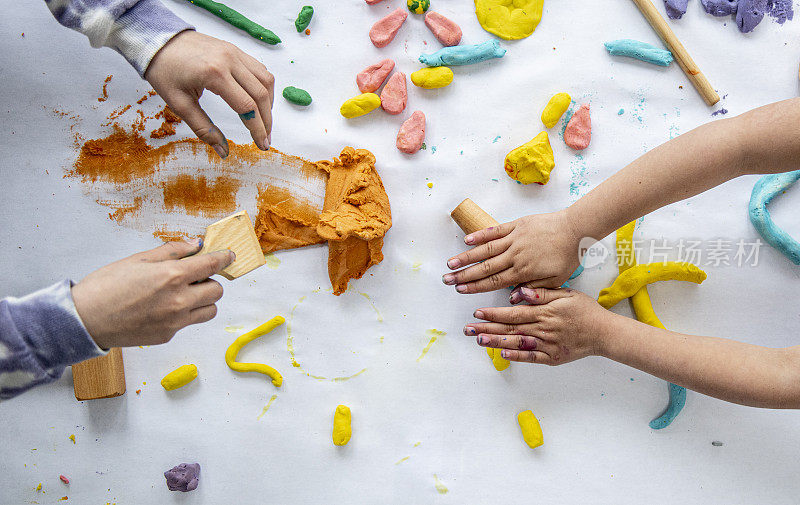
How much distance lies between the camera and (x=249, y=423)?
77 centimetres

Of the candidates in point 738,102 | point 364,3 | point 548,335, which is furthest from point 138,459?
point 738,102

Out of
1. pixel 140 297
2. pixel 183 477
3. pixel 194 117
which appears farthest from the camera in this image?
pixel 183 477

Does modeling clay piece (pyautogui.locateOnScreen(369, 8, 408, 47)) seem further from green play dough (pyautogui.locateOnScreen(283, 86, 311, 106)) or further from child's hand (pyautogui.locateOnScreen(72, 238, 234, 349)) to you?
child's hand (pyautogui.locateOnScreen(72, 238, 234, 349))

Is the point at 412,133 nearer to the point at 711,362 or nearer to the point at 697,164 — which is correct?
the point at 697,164

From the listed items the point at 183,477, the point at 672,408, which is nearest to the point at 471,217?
the point at 672,408

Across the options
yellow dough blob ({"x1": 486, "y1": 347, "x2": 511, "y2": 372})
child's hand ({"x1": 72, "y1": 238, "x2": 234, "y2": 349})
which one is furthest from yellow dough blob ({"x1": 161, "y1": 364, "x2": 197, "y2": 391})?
yellow dough blob ({"x1": 486, "y1": 347, "x2": 511, "y2": 372})

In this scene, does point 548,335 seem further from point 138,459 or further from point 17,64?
point 17,64

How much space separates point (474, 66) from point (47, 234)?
654 millimetres

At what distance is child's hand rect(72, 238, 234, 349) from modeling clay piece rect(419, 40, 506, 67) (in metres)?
0.42

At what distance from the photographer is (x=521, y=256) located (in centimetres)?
69

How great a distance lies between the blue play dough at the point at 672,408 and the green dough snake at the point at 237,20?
0.75 meters

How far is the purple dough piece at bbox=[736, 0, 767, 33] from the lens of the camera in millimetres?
763

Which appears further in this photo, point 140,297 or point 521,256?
point 521,256

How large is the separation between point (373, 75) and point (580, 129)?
303 millimetres
